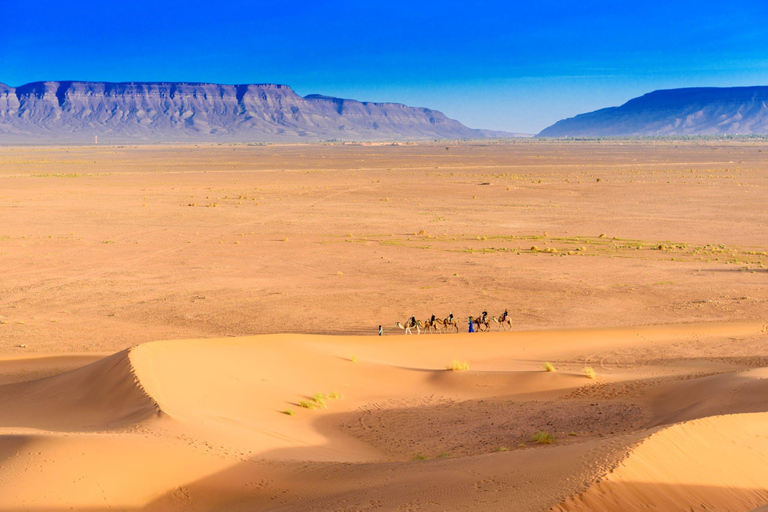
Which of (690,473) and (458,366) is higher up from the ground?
(690,473)

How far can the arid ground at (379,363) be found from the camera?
8.78 m

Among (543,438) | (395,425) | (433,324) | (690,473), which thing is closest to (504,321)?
(433,324)

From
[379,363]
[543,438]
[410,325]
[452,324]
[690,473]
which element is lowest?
[452,324]

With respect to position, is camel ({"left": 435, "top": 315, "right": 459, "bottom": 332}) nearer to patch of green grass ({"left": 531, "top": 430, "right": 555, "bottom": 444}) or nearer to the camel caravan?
the camel caravan

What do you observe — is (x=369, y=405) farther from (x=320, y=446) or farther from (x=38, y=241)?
(x=38, y=241)

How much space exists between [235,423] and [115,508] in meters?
3.68

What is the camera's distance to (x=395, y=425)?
13164 mm

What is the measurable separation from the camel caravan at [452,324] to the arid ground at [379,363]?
446mm

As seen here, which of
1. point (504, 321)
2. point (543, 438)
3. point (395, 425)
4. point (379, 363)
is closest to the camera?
point (543, 438)

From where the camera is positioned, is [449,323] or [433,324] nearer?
[433,324]

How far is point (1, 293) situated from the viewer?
Answer: 25.6 meters

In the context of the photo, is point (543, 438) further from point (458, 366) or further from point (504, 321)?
point (504, 321)

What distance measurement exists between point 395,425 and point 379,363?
3746 mm

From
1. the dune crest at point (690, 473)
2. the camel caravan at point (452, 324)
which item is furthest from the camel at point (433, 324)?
the dune crest at point (690, 473)
